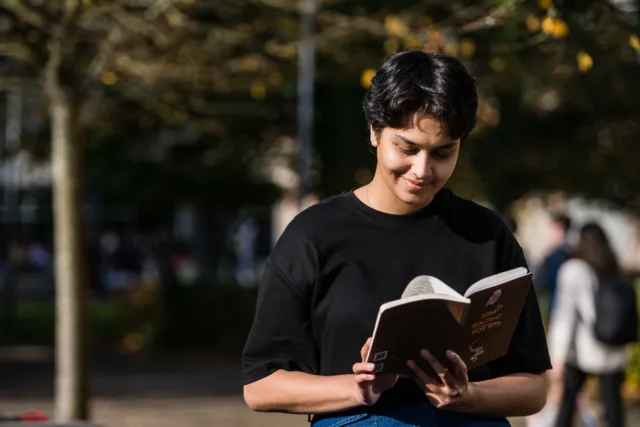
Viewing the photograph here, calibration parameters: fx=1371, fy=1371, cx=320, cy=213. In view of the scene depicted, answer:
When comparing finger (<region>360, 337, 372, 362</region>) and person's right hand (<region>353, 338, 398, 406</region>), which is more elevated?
finger (<region>360, 337, 372, 362</region>)

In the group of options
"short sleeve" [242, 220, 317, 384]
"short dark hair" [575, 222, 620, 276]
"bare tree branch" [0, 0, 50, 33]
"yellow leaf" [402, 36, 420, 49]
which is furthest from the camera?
"bare tree branch" [0, 0, 50, 33]

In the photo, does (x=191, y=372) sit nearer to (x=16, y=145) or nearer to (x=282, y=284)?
(x=16, y=145)

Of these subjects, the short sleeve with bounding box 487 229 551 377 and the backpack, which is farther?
the backpack

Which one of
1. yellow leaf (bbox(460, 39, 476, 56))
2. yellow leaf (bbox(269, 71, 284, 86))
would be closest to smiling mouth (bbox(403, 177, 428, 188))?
yellow leaf (bbox(460, 39, 476, 56))

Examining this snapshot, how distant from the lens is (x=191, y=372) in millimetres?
16812

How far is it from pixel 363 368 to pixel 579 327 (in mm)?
6287

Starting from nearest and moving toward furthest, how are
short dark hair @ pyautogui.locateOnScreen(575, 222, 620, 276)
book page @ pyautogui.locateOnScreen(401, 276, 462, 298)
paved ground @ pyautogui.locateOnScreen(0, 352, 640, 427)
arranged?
book page @ pyautogui.locateOnScreen(401, 276, 462, 298)
short dark hair @ pyautogui.locateOnScreen(575, 222, 620, 276)
paved ground @ pyautogui.locateOnScreen(0, 352, 640, 427)

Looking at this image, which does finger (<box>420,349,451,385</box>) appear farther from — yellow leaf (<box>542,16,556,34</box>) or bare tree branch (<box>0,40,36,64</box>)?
bare tree branch (<box>0,40,36,64</box>)

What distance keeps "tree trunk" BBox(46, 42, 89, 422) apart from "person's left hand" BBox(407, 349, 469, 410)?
6890 millimetres

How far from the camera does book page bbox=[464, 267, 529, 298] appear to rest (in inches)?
117

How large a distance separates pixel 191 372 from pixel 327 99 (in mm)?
4215

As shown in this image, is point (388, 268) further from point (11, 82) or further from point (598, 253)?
point (11, 82)

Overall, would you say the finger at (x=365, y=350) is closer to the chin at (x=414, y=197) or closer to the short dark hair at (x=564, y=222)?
the chin at (x=414, y=197)

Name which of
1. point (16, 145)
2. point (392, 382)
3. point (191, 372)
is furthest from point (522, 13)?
point (16, 145)
